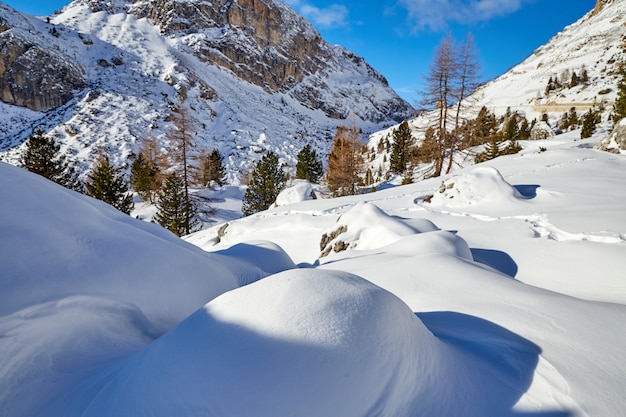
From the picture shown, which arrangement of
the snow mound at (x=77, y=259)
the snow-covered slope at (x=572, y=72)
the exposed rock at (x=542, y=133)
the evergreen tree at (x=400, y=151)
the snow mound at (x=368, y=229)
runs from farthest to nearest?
the snow-covered slope at (x=572, y=72) < the evergreen tree at (x=400, y=151) < the exposed rock at (x=542, y=133) < the snow mound at (x=368, y=229) < the snow mound at (x=77, y=259)

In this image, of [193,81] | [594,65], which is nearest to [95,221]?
[193,81]

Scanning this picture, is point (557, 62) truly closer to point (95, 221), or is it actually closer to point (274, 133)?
point (274, 133)

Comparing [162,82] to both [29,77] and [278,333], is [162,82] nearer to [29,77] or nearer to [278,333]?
[29,77]

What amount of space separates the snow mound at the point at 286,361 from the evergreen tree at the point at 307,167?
28975 mm

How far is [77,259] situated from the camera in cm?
234

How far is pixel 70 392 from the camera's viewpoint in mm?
→ 1464

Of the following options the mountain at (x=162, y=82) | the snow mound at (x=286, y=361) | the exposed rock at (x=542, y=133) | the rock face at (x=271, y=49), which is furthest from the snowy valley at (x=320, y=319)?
the rock face at (x=271, y=49)

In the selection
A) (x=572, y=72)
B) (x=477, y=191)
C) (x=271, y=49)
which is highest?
(x=271, y=49)

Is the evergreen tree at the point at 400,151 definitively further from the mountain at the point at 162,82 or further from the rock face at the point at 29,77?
the rock face at the point at 29,77

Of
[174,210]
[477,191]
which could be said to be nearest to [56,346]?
[477,191]

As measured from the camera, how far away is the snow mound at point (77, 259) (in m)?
1.98

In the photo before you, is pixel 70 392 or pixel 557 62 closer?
pixel 70 392

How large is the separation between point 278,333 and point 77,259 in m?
2.21

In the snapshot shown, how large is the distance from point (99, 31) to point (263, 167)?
78.2 meters
